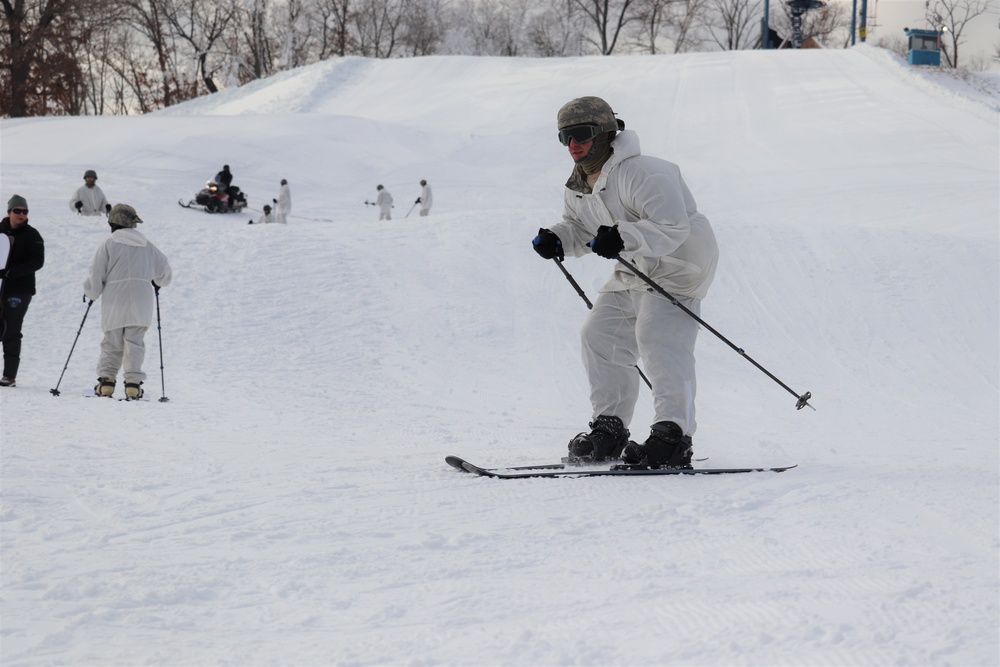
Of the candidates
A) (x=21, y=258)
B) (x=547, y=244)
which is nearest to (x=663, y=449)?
(x=547, y=244)

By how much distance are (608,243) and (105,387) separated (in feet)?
17.1

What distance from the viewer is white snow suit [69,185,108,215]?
54.0ft

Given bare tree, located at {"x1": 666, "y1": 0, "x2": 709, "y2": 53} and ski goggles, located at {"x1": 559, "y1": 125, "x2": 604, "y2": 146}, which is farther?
bare tree, located at {"x1": 666, "y1": 0, "x2": 709, "y2": 53}

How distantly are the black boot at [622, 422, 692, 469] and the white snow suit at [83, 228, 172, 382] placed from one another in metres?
4.94

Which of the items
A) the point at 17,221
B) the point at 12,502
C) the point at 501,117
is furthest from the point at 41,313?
the point at 501,117

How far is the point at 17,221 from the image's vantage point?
785cm

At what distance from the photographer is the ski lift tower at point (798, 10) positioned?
54562 millimetres

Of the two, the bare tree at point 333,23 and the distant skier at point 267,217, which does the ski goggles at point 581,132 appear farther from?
the bare tree at point 333,23

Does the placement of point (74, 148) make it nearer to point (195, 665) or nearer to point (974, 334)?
point (974, 334)

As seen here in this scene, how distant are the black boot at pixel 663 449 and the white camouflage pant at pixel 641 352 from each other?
53 millimetres

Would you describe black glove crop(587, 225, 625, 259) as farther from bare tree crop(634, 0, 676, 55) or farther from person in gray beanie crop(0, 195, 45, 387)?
bare tree crop(634, 0, 676, 55)

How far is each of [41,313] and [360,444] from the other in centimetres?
725

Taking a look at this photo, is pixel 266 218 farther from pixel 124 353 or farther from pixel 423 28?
pixel 423 28

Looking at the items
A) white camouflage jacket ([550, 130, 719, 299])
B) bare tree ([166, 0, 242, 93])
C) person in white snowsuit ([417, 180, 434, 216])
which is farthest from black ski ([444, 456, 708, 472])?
bare tree ([166, 0, 242, 93])
